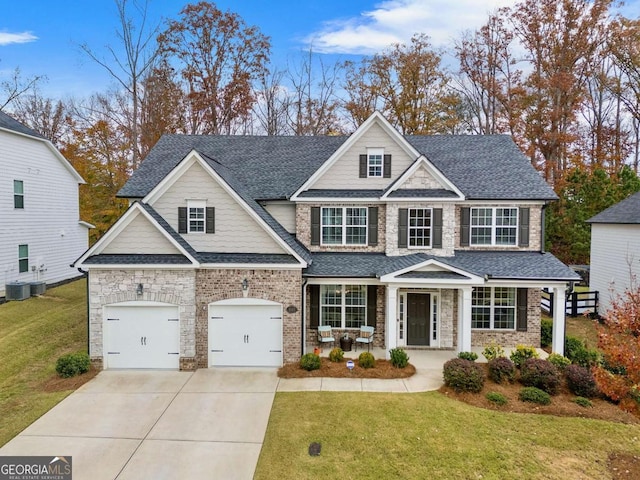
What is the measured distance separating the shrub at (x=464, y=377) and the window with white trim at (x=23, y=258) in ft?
73.1

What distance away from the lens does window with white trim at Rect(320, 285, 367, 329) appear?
48.8 feet

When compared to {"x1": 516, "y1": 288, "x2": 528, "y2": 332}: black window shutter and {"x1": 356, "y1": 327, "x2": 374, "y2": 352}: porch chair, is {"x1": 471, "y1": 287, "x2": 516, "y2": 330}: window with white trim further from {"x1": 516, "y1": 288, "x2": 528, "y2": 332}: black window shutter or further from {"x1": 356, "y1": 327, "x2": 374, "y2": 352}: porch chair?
{"x1": 356, "y1": 327, "x2": 374, "y2": 352}: porch chair

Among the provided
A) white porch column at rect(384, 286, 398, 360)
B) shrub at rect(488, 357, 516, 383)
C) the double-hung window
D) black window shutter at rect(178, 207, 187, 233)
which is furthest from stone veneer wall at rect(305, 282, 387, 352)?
the double-hung window

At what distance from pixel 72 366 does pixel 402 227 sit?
12.4 meters

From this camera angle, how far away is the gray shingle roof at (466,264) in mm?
13258

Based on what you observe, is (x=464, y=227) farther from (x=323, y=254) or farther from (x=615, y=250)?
(x=615, y=250)

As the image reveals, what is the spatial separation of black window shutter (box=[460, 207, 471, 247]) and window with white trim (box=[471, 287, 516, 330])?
1.93 metres

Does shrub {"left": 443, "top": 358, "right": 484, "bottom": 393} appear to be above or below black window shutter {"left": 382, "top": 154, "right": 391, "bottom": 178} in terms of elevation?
below

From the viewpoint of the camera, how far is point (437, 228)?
48.2 feet

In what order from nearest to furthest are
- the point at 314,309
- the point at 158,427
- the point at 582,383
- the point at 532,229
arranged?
the point at 158,427 → the point at 582,383 → the point at 314,309 → the point at 532,229

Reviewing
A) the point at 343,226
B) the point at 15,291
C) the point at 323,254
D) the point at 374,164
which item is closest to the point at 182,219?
the point at 323,254

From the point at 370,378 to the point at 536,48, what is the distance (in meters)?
30.2

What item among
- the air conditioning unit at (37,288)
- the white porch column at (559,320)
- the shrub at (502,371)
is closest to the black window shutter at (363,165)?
the white porch column at (559,320)

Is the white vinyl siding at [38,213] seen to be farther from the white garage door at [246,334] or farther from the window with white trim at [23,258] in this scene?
the white garage door at [246,334]
